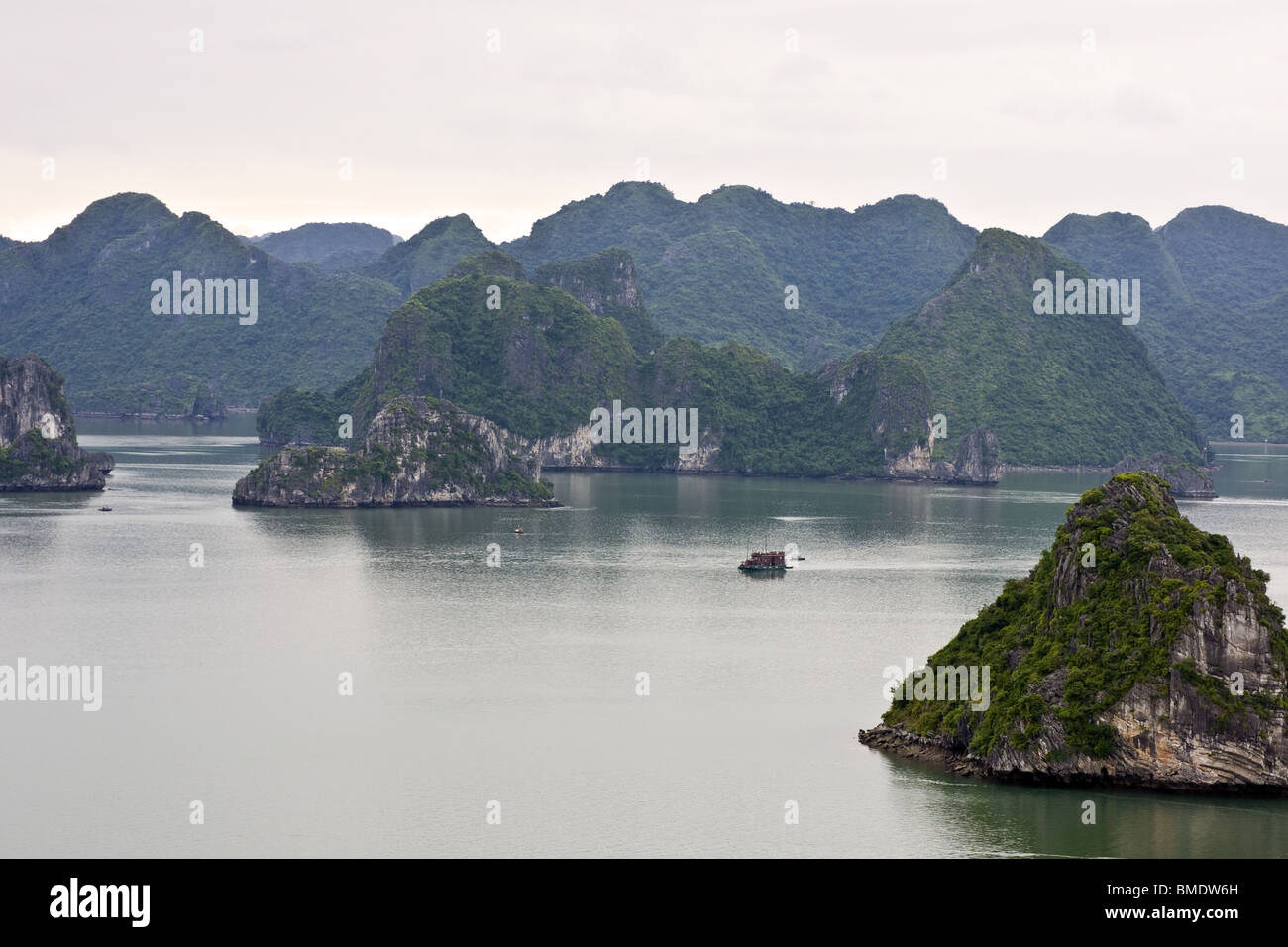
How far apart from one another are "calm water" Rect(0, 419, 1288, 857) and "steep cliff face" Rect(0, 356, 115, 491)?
20.6m

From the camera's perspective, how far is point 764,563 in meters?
94.5

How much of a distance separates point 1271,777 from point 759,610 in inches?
1449

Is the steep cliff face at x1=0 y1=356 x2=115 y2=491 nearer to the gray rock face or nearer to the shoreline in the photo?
the gray rock face

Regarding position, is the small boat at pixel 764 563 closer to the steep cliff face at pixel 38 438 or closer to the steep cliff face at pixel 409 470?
the steep cliff face at pixel 409 470

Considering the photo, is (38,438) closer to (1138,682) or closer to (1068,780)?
(1068,780)

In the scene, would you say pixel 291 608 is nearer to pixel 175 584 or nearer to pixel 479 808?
pixel 175 584

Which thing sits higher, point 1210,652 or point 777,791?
point 1210,652

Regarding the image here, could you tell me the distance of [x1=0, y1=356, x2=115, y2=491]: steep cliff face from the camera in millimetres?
139875

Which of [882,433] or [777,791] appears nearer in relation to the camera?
[777,791]

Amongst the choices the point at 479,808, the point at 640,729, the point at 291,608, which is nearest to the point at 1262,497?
the point at 291,608

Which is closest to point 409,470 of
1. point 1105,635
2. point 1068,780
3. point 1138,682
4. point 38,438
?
point 38,438

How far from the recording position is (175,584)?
284 ft

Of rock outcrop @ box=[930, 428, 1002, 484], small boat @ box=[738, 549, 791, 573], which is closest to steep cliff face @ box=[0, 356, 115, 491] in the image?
small boat @ box=[738, 549, 791, 573]

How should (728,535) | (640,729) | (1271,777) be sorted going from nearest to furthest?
(1271,777), (640,729), (728,535)
